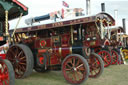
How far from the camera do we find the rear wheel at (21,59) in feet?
15.4

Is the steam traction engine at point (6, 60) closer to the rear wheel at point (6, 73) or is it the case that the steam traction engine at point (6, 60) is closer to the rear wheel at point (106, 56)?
the rear wheel at point (6, 73)

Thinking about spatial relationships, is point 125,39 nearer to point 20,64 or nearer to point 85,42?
point 85,42

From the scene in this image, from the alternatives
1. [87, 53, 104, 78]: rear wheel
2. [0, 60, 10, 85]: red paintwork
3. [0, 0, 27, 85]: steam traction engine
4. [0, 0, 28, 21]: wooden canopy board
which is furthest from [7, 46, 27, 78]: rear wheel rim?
[87, 53, 104, 78]: rear wheel

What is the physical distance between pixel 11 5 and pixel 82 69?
2.47 meters

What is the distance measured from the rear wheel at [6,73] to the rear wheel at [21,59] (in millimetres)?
1404

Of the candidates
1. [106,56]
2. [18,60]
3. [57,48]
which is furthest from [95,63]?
[106,56]

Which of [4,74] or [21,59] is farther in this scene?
[21,59]

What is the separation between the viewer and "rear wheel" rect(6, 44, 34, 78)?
4.70 m

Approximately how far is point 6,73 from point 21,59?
177cm

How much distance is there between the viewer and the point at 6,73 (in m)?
3.18

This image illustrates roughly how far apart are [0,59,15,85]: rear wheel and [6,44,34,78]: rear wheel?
4.61 feet

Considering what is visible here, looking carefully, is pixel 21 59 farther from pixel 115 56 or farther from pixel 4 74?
pixel 115 56

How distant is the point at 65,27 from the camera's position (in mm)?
5090

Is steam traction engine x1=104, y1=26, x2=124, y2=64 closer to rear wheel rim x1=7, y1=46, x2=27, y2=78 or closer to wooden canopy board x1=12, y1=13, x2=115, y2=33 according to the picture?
wooden canopy board x1=12, y1=13, x2=115, y2=33
